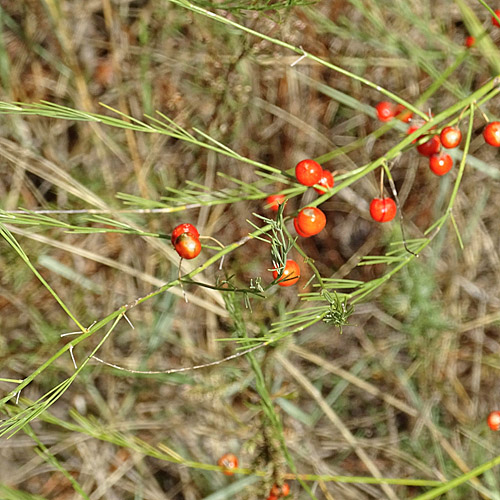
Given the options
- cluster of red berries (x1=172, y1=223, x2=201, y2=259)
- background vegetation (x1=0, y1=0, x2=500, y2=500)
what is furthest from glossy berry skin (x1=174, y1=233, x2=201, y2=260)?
background vegetation (x1=0, y1=0, x2=500, y2=500)

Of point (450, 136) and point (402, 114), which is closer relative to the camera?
point (450, 136)

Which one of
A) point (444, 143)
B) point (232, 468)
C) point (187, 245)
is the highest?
point (444, 143)

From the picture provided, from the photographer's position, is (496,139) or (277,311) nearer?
(496,139)

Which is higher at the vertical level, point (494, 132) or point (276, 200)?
point (494, 132)

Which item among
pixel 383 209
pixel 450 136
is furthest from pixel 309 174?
pixel 450 136

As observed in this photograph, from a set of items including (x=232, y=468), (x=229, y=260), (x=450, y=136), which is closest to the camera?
(x=450, y=136)

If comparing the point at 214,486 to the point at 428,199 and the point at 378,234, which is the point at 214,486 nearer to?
the point at 378,234

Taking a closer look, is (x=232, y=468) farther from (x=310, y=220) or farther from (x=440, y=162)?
(x=440, y=162)

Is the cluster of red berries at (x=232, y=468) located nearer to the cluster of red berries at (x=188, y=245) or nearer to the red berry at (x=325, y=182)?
the cluster of red berries at (x=188, y=245)

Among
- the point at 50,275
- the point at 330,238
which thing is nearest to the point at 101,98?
the point at 50,275
